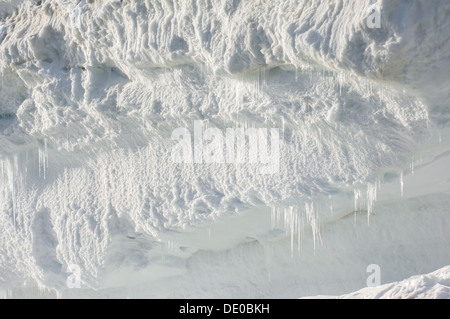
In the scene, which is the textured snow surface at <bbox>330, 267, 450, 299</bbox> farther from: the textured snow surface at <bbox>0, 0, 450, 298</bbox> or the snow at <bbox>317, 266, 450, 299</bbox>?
the textured snow surface at <bbox>0, 0, 450, 298</bbox>

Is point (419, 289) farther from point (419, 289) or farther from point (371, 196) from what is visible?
point (371, 196)

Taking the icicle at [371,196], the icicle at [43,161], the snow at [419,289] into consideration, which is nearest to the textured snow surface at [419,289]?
the snow at [419,289]

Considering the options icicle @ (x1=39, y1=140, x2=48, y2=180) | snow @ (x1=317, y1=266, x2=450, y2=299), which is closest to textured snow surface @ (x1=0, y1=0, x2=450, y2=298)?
icicle @ (x1=39, y1=140, x2=48, y2=180)

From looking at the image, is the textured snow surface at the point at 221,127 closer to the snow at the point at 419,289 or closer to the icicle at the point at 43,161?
the icicle at the point at 43,161

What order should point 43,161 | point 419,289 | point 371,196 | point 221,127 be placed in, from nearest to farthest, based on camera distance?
point 419,289
point 371,196
point 221,127
point 43,161

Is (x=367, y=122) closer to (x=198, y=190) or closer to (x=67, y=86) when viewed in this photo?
(x=198, y=190)

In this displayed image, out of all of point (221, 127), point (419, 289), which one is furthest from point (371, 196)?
point (221, 127)

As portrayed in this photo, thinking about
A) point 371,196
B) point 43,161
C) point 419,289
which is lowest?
point 419,289

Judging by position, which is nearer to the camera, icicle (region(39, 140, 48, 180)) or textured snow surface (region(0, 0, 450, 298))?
textured snow surface (region(0, 0, 450, 298))

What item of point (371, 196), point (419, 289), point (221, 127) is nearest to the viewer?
point (419, 289)

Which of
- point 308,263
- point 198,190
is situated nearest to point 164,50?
point 198,190
